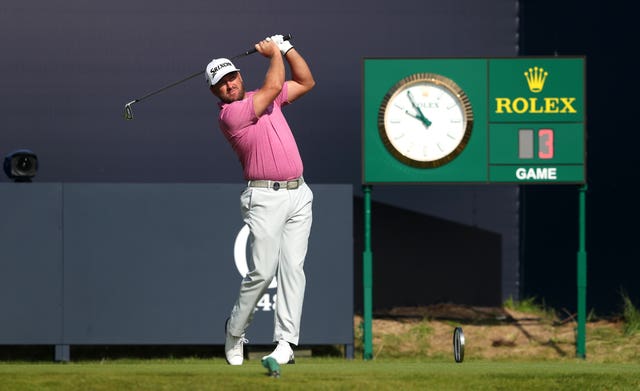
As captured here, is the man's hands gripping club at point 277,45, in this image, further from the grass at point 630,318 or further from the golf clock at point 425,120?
the grass at point 630,318

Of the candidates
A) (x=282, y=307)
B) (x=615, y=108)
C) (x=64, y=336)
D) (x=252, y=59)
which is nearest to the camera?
(x=282, y=307)

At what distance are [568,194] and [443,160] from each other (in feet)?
7.77

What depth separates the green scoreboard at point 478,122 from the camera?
11.9 meters

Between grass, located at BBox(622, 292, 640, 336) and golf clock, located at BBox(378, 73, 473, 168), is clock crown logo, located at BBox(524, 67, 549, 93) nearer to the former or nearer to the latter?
golf clock, located at BBox(378, 73, 473, 168)

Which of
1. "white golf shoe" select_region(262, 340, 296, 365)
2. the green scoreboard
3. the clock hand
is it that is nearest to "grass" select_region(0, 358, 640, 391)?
"white golf shoe" select_region(262, 340, 296, 365)

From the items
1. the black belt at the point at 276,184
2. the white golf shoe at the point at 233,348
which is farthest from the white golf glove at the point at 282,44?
the white golf shoe at the point at 233,348

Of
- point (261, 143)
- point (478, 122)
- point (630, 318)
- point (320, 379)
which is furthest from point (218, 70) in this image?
point (630, 318)

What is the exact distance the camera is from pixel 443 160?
1195cm

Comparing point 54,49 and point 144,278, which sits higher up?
point 54,49

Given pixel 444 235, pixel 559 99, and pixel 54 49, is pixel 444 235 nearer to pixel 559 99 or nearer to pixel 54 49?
pixel 559 99

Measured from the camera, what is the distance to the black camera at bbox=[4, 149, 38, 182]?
11.6 meters

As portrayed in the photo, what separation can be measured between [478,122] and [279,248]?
15.4 ft

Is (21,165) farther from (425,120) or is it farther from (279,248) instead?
(279,248)

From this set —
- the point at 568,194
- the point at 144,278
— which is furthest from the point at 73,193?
the point at 568,194
